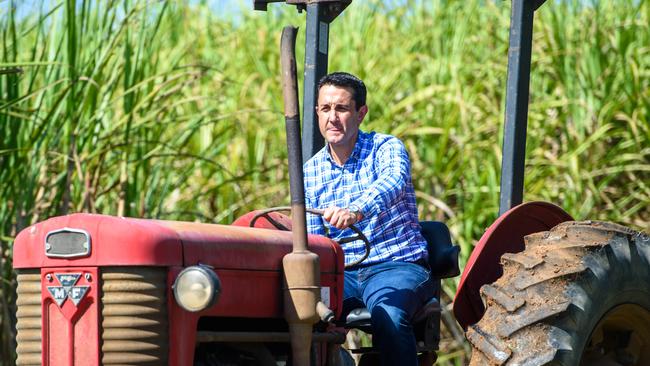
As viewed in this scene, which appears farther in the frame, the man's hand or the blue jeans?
the blue jeans

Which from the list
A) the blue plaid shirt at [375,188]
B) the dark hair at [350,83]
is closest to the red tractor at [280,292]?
the blue plaid shirt at [375,188]

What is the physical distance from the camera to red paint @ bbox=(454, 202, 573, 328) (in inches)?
166

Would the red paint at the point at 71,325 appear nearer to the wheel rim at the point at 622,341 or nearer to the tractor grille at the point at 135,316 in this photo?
the tractor grille at the point at 135,316

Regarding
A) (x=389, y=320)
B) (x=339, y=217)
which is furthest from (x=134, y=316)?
(x=389, y=320)

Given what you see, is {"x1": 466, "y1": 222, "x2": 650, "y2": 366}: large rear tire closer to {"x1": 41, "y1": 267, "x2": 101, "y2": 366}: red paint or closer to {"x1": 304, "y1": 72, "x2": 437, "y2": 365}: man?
{"x1": 304, "y1": 72, "x2": 437, "y2": 365}: man

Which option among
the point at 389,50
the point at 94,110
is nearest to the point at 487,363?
the point at 94,110

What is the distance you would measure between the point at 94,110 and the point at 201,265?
2.87 m

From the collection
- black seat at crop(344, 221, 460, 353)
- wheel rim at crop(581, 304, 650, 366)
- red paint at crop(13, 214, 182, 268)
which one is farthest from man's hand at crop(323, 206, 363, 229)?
wheel rim at crop(581, 304, 650, 366)

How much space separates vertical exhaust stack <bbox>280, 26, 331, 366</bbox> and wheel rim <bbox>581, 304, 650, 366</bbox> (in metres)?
1.17

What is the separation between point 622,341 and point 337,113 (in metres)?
1.34

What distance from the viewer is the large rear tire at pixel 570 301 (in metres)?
3.71

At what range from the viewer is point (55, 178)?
237 inches

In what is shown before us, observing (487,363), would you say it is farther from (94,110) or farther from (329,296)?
(94,110)

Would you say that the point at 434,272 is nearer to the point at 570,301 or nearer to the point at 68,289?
the point at 570,301
